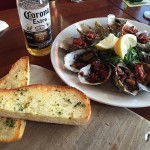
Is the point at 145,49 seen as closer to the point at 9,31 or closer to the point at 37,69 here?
the point at 37,69

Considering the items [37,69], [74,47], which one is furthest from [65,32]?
[37,69]

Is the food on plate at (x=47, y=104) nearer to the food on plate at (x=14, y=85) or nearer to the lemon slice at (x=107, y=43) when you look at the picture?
the food on plate at (x=14, y=85)

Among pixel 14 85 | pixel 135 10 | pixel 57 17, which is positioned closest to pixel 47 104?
pixel 14 85

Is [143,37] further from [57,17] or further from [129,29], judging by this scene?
[57,17]

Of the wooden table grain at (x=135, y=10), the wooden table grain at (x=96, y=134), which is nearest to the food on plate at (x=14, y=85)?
the wooden table grain at (x=96, y=134)

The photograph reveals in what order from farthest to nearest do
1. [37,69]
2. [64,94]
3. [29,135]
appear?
[37,69], [64,94], [29,135]

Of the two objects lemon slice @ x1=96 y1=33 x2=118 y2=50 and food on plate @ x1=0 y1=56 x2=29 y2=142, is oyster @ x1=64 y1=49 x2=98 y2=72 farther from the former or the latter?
food on plate @ x1=0 y1=56 x2=29 y2=142
